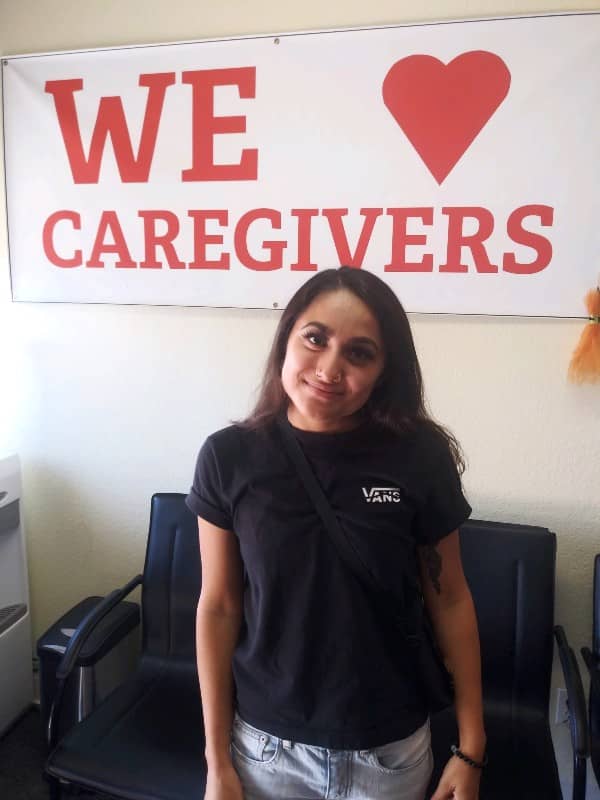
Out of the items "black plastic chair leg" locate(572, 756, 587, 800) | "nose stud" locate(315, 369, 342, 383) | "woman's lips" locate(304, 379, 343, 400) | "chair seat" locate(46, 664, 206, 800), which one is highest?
"nose stud" locate(315, 369, 342, 383)

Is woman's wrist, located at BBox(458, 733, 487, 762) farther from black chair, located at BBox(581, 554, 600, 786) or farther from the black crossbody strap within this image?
black chair, located at BBox(581, 554, 600, 786)

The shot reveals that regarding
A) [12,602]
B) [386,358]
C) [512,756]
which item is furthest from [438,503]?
[12,602]

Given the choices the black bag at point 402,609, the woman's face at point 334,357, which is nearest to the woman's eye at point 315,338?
the woman's face at point 334,357

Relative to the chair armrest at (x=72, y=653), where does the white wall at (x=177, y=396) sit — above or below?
above

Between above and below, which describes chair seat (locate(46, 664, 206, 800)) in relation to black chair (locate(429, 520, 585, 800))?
below

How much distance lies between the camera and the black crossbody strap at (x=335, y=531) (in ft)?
2.68

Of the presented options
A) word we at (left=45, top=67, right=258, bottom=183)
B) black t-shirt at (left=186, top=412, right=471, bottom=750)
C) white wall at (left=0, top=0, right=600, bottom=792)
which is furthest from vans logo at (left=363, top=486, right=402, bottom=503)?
word we at (left=45, top=67, right=258, bottom=183)

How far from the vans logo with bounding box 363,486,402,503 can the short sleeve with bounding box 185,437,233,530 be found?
0.21 m

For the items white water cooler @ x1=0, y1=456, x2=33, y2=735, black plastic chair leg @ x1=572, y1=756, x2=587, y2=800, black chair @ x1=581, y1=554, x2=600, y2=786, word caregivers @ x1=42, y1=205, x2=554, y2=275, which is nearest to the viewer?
black plastic chair leg @ x1=572, y1=756, x2=587, y2=800

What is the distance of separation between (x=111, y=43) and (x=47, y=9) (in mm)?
239

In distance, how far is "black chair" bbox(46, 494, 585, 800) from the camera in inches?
50.3

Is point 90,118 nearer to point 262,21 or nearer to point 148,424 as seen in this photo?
point 262,21

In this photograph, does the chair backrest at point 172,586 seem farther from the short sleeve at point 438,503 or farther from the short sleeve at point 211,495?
the short sleeve at point 438,503

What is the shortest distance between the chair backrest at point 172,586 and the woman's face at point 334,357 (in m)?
0.94
